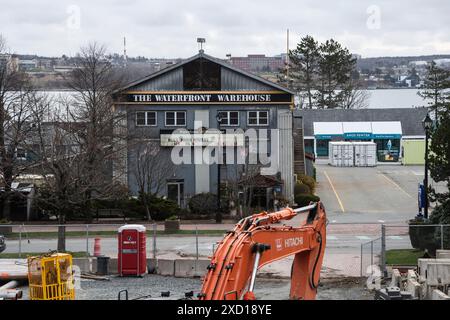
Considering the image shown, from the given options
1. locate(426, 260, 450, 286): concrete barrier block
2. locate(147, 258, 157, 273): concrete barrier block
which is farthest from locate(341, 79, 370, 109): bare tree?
locate(426, 260, 450, 286): concrete barrier block

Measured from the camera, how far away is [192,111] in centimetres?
4912

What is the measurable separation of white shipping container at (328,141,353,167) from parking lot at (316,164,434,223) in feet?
3.01

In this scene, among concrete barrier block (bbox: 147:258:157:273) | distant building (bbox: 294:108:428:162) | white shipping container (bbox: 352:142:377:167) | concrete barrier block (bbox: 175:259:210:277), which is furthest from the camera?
distant building (bbox: 294:108:428:162)

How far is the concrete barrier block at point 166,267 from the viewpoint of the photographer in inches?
1091

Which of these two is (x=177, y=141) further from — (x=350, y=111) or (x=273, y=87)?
(x=350, y=111)

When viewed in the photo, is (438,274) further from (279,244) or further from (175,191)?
(175,191)

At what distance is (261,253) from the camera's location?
14.4 meters

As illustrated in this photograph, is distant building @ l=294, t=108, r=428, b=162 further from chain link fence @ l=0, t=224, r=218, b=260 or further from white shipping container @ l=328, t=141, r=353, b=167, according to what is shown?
chain link fence @ l=0, t=224, r=218, b=260

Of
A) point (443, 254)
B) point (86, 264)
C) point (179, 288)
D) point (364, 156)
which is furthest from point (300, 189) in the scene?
point (179, 288)

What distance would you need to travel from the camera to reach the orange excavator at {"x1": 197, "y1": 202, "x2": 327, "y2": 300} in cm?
1346

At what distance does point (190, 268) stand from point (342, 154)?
41.1 m

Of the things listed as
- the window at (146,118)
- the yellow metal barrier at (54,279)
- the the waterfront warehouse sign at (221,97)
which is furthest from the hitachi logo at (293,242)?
the window at (146,118)

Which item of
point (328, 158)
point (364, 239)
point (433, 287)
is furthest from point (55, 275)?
point (328, 158)
